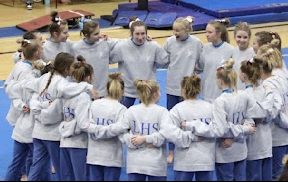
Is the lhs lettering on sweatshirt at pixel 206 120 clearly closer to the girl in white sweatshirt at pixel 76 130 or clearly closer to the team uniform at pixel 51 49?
the girl in white sweatshirt at pixel 76 130

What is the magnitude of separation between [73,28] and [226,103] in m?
8.73

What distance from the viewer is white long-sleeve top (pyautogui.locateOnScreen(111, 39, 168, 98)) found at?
26.7 feet

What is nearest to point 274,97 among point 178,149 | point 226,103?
point 226,103

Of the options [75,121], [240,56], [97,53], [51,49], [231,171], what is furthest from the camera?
[97,53]

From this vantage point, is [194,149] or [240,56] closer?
[194,149]

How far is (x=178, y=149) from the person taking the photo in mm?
6535

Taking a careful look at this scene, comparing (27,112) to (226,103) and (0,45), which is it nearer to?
(226,103)

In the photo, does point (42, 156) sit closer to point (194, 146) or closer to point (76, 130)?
point (76, 130)

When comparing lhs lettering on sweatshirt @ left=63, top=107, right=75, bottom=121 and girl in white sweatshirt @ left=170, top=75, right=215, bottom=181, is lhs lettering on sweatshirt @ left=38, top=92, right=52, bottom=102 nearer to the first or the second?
lhs lettering on sweatshirt @ left=63, top=107, right=75, bottom=121

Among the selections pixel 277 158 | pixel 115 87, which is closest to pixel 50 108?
pixel 115 87

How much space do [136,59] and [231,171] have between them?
1986 millimetres

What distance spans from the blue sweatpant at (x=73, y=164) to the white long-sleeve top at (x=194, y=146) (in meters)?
0.93

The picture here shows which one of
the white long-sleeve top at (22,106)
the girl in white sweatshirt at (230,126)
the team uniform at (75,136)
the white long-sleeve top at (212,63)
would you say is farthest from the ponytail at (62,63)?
the white long-sleeve top at (212,63)

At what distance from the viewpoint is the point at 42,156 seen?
7133mm
